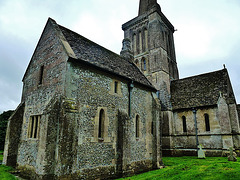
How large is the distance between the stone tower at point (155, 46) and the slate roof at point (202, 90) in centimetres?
174

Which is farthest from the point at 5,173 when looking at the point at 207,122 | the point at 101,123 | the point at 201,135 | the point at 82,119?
the point at 207,122

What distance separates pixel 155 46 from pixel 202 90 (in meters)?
10.6

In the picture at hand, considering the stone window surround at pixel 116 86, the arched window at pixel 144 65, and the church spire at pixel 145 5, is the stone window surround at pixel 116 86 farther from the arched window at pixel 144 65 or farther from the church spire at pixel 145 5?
the church spire at pixel 145 5

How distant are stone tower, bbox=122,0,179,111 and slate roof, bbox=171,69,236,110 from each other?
1.74 m

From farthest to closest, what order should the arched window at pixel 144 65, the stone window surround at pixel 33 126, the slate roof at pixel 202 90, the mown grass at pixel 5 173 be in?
1. the arched window at pixel 144 65
2. the slate roof at pixel 202 90
3. the stone window surround at pixel 33 126
4. the mown grass at pixel 5 173

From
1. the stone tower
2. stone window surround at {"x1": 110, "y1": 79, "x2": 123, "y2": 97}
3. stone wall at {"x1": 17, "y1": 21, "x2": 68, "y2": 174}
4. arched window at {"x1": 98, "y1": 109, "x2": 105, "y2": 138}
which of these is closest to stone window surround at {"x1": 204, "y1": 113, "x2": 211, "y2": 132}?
the stone tower

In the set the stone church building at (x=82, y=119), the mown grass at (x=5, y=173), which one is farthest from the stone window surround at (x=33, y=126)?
the mown grass at (x=5, y=173)

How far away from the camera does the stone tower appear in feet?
87.9

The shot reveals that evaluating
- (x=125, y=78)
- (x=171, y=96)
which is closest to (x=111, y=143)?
(x=125, y=78)

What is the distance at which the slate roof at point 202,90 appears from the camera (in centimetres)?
2247

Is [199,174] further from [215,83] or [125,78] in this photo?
[215,83]

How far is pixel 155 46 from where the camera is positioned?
93.1ft

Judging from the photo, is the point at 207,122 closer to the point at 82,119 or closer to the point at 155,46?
the point at 155,46

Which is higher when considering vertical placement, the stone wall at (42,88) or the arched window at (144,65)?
the arched window at (144,65)
